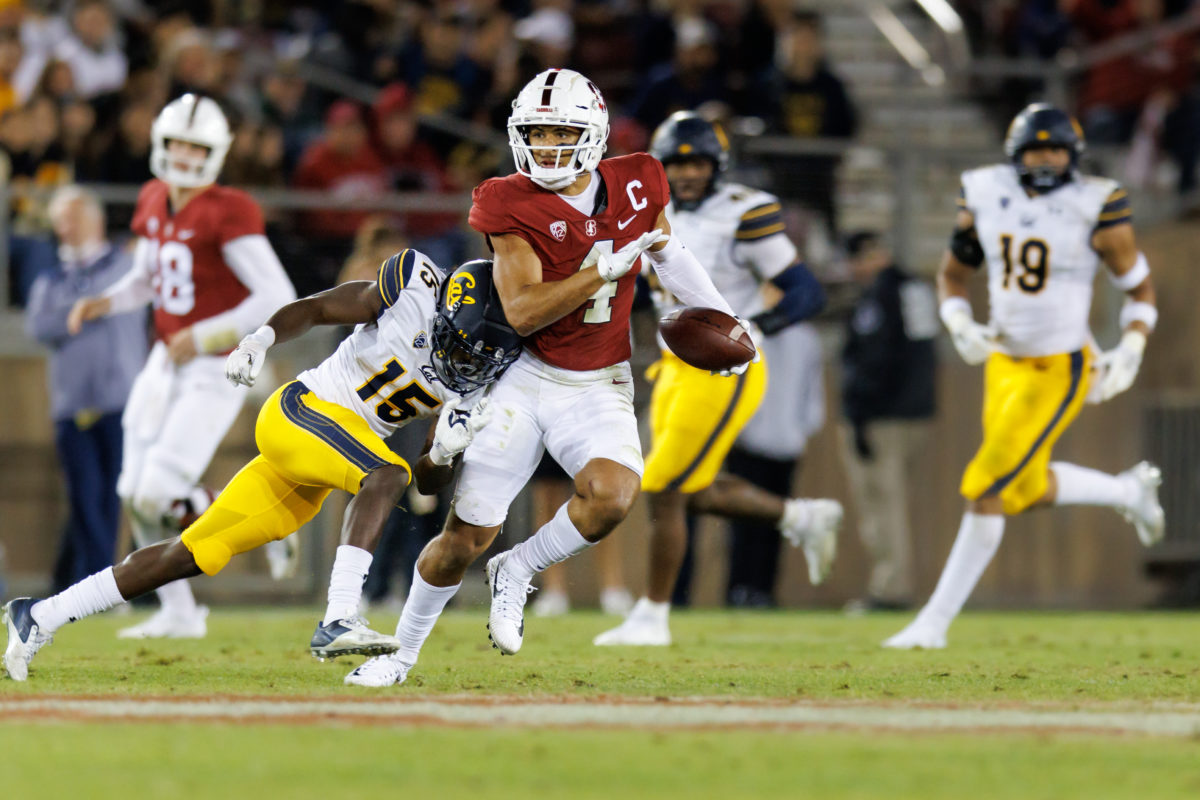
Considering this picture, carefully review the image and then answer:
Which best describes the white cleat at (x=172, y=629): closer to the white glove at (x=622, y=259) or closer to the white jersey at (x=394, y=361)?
the white jersey at (x=394, y=361)

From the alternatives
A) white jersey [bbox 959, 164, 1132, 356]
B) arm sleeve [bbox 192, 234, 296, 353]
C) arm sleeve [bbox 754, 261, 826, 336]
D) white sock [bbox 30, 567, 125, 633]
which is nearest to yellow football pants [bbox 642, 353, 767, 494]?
arm sleeve [bbox 754, 261, 826, 336]

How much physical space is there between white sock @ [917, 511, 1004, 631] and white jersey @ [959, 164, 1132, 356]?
2.32 feet

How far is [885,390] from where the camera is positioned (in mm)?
10320

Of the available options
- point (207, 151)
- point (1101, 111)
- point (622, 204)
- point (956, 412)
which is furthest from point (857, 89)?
point (622, 204)

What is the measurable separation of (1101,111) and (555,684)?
27.3 feet

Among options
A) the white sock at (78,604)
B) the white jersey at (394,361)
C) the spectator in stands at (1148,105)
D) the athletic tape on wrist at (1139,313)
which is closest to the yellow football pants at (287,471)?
the white jersey at (394,361)

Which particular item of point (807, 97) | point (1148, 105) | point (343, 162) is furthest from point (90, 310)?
point (1148, 105)

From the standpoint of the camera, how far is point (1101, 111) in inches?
485

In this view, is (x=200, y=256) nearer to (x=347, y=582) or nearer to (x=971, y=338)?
(x=347, y=582)

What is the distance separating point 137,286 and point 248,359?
2727 mm

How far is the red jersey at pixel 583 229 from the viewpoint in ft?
17.4

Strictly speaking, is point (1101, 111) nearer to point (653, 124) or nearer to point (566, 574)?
point (653, 124)

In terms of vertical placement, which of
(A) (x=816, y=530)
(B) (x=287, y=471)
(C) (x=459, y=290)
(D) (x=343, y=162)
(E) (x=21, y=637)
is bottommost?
(E) (x=21, y=637)

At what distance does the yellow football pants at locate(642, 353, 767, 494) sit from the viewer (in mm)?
7254
